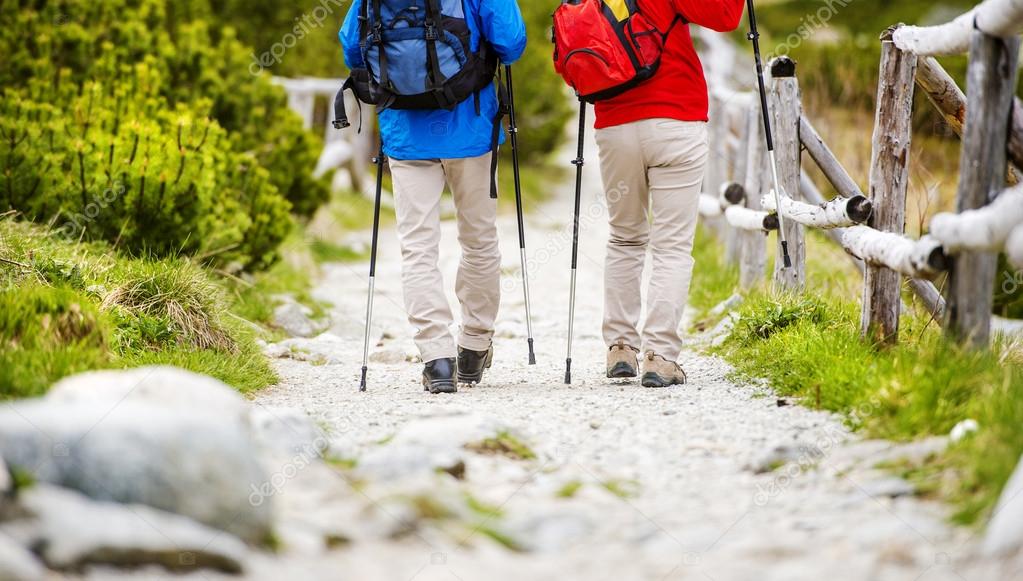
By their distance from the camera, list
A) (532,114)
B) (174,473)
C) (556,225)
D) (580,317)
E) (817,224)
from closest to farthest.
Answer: (174,473)
(817,224)
(580,317)
(556,225)
(532,114)

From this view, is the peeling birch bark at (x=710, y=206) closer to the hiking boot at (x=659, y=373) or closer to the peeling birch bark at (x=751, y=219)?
the peeling birch bark at (x=751, y=219)

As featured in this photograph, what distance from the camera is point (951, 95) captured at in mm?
4949

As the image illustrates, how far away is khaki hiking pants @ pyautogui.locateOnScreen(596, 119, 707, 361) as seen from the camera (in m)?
4.99

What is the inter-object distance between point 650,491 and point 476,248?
2.10m

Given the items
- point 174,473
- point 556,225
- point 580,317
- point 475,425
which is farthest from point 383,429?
point 556,225

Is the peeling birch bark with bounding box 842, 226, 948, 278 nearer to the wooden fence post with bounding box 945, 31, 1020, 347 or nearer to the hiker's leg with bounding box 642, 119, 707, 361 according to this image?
the wooden fence post with bounding box 945, 31, 1020, 347

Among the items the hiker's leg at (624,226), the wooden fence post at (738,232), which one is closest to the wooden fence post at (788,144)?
the hiker's leg at (624,226)

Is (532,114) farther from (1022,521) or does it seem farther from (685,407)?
(1022,521)

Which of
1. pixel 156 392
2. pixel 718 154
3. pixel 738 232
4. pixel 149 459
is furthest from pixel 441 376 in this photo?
pixel 718 154

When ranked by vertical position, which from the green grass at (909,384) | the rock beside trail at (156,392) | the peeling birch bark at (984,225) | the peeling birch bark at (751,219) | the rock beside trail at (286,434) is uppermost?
the peeling birch bark at (984,225)

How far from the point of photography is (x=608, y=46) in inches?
190

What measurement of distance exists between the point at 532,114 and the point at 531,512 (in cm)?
1418

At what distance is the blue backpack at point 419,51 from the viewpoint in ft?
15.9

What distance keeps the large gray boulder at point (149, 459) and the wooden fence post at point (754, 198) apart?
5146 mm
